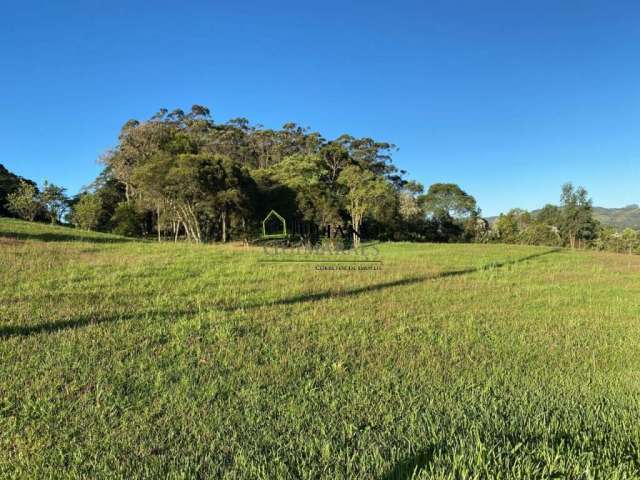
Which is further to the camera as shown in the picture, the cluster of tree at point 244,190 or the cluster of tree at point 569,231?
the cluster of tree at point 569,231

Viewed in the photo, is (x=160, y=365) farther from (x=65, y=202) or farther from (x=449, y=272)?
(x=65, y=202)

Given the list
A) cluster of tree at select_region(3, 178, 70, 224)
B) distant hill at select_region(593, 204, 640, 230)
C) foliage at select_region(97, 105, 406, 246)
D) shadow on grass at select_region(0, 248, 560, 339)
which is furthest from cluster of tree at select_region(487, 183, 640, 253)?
distant hill at select_region(593, 204, 640, 230)

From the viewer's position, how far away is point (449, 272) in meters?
11.8

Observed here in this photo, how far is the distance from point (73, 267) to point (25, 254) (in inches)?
100

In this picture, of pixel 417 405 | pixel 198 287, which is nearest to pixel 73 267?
pixel 198 287

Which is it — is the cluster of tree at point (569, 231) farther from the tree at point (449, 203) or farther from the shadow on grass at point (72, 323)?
the shadow on grass at point (72, 323)

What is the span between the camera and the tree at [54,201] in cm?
4759

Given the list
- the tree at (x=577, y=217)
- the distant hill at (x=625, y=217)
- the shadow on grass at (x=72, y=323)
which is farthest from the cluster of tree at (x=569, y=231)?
the distant hill at (x=625, y=217)

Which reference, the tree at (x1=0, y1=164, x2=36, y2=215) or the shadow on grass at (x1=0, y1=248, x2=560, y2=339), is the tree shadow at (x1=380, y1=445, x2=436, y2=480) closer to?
the shadow on grass at (x1=0, y1=248, x2=560, y2=339)

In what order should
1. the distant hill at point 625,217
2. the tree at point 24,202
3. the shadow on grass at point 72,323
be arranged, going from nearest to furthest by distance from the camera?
the shadow on grass at point 72,323, the tree at point 24,202, the distant hill at point 625,217

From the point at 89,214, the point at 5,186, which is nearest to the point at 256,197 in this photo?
the point at 89,214

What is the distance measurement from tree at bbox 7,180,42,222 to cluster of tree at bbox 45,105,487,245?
15.4 feet

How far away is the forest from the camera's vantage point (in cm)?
2866

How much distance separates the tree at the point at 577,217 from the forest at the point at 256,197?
133 millimetres
